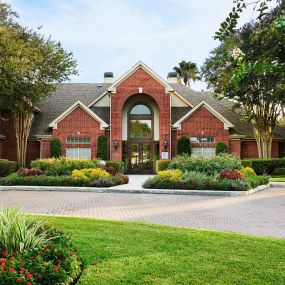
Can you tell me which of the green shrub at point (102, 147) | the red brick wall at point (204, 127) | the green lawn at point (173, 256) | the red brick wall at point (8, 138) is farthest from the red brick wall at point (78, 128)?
the green lawn at point (173, 256)

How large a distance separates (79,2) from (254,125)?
32766mm

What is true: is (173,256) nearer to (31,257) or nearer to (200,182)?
(31,257)

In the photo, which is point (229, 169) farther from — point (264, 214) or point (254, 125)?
point (254, 125)

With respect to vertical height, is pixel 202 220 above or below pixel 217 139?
below

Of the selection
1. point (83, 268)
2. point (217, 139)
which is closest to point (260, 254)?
point (83, 268)

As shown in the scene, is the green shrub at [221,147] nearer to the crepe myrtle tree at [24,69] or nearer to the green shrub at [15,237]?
the crepe myrtle tree at [24,69]

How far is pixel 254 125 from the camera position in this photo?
35.8m

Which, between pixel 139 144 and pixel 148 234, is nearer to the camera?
pixel 148 234

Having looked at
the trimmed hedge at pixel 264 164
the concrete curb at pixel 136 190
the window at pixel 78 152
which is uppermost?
the window at pixel 78 152

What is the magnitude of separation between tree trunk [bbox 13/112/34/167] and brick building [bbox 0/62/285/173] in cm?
115

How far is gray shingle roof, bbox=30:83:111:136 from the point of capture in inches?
1486

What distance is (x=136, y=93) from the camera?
116ft

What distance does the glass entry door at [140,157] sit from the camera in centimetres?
3572

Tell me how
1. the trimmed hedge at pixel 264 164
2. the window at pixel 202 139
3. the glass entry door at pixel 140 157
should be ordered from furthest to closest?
the glass entry door at pixel 140 157
the window at pixel 202 139
the trimmed hedge at pixel 264 164
